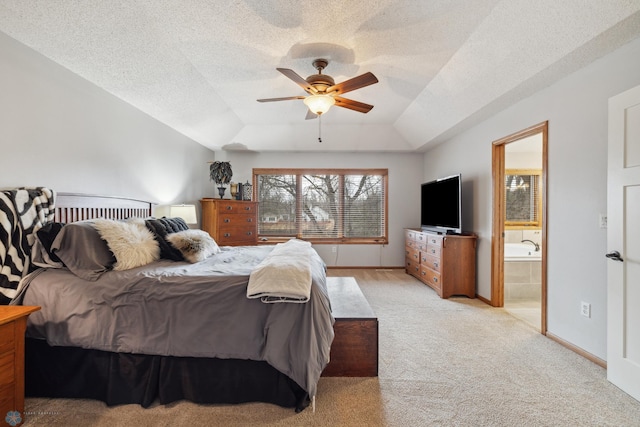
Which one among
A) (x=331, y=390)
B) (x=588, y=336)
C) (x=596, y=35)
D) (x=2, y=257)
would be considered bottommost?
(x=331, y=390)

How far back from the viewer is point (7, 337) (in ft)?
4.97

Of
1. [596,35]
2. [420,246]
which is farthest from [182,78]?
[420,246]

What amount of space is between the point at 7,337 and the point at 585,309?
3.89m

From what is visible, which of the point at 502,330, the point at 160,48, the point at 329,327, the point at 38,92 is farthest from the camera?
A: the point at 502,330

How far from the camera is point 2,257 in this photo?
182 centimetres

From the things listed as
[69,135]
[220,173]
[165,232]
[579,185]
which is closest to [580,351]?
[579,185]

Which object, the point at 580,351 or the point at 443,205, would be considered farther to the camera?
the point at 443,205

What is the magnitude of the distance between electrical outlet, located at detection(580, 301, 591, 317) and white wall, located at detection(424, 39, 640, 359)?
33 millimetres

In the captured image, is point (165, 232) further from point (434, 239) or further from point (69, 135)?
point (434, 239)

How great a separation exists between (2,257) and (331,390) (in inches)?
88.4

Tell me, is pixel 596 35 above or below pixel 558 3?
below

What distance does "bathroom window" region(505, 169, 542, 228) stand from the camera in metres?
5.42

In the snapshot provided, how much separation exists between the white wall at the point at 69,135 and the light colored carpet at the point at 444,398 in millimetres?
1656

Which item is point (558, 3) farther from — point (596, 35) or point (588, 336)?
point (588, 336)
